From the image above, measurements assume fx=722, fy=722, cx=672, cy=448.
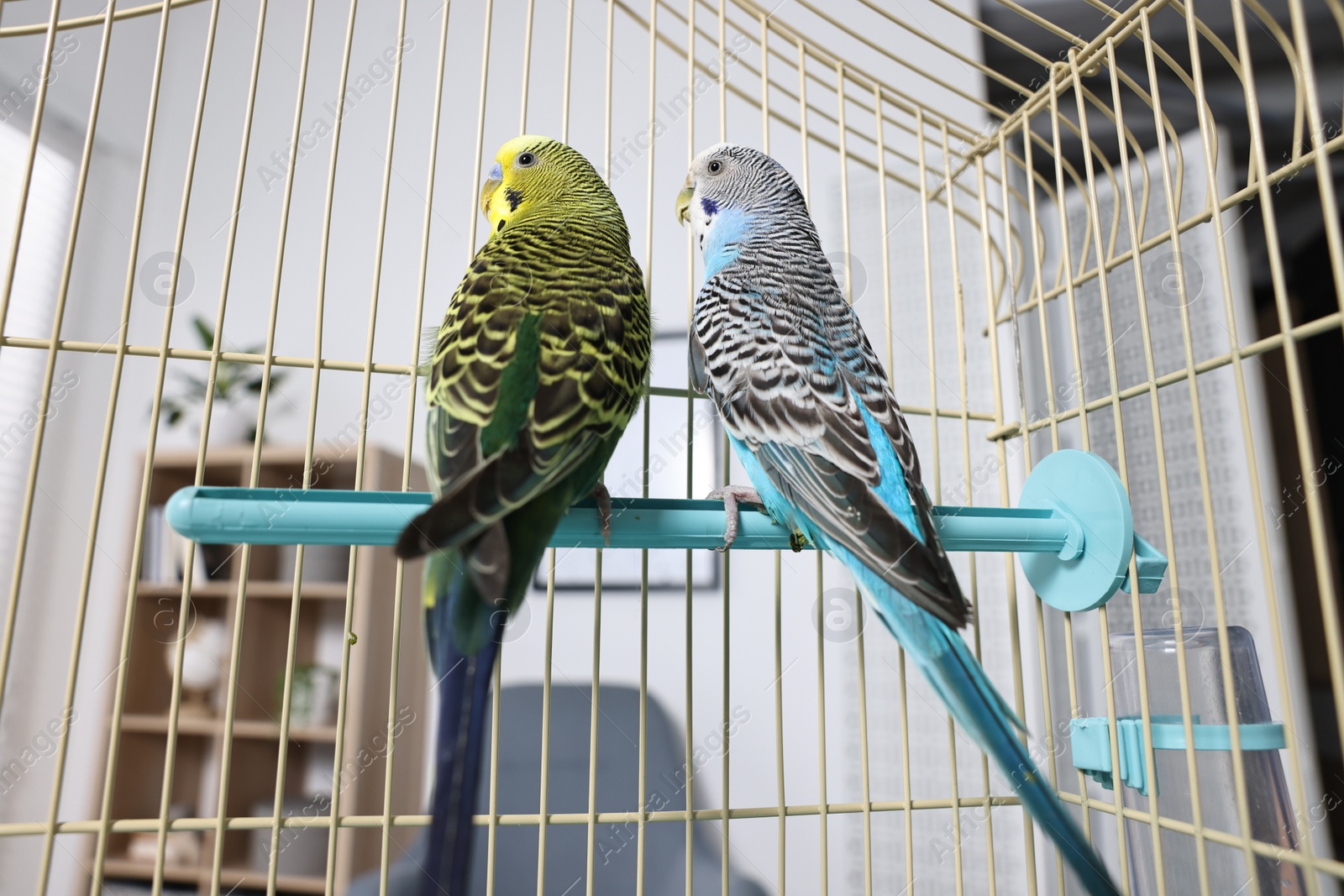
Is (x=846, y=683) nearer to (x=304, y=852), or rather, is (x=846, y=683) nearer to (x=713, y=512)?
(x=713, y=512)

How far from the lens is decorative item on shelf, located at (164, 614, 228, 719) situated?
2391 millimetres

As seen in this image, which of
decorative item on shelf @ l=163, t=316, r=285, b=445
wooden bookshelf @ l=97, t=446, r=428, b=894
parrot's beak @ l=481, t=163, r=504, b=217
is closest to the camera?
parrot's beak @ l=481, t=163, r=504, b=217

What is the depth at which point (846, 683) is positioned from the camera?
2277 mm

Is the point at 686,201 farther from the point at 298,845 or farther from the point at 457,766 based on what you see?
the point at 298,845

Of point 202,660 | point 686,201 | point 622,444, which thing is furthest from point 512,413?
point 202,660

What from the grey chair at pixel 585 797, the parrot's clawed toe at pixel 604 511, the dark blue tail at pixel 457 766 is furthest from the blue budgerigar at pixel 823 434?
the grey chair at pixel 585 797

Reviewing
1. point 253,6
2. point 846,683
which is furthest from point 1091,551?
point 253,6

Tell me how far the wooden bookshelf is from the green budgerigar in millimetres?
1587

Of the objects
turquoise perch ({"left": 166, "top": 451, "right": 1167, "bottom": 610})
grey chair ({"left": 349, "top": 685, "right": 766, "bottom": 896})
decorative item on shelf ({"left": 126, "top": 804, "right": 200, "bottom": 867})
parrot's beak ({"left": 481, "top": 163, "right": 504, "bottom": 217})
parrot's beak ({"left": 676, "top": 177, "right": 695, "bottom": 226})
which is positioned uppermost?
parrot's beak ({"left": 676, "top": 177, "right": 695, "bottom": 226})

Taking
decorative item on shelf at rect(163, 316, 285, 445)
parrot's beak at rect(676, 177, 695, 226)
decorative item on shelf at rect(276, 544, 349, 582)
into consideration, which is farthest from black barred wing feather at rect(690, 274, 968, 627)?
decorative item on shelf at rect(163, 316, 285, 445)

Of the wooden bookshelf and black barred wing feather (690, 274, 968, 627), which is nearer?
black barred wing feather (690, 274, 968, 627)

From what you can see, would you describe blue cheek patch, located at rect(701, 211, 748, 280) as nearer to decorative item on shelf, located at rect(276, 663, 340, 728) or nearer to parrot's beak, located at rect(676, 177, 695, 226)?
parrot's beak, located at rect(676, 177, 695, 226)

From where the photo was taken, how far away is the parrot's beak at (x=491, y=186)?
114 centimetres

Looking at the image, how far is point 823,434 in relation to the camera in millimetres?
851
